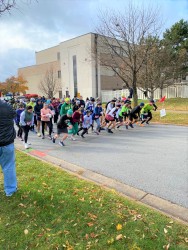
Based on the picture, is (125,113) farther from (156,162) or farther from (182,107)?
(182,107)

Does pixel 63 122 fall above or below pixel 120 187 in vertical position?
above

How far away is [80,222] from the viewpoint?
3230mm

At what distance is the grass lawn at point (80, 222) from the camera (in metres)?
2.81

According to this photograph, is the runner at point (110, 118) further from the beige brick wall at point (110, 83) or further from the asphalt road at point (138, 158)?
the beige brick wall at point (110, 83)

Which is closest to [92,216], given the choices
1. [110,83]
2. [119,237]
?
[119,237]

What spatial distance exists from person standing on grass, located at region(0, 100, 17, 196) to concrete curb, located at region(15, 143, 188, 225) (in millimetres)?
1608

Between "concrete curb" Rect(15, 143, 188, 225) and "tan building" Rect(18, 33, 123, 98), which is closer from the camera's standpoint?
"concrete curb" Rect(15, 143, 188, 225)

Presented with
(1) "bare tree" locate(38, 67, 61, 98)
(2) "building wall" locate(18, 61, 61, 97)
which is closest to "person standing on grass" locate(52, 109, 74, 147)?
(1) "bare tree" locate(38, 67, 61, 98)

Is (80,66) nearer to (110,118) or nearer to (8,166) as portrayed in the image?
(110,118)

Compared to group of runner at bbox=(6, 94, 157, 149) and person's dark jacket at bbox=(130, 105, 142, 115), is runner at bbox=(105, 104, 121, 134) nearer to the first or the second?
group of runner at bbox=(6, 94, 157, 149)

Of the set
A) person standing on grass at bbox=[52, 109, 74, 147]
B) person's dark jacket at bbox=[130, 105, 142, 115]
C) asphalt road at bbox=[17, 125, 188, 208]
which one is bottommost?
asphalt road at bbox=[17, 125, 188, 208]

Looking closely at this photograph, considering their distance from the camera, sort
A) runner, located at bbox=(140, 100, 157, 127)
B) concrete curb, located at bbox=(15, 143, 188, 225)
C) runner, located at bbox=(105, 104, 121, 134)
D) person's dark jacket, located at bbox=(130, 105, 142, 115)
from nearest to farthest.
Result: concrete curb, located at bbox=(15, 143, 188, 225) < runner, located at bbox=(105, 104, 121, 134) < person's dark jacket, located at bbox=(130, 105, 142, 115) < runner, located at bbox=(140, 100, 157, 127)

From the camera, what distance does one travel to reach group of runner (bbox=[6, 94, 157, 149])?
8688 millimetres

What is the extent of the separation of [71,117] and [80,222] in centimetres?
610
